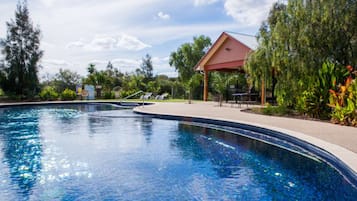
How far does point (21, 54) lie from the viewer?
22.5 metres

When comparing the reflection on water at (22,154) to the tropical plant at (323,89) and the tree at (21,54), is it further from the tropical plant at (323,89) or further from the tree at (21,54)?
the tree at (21,54)

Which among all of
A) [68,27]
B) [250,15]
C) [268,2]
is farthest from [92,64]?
[268,2]

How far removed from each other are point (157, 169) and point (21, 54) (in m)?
Answer: 21.3

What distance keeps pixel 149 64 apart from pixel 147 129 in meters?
25.8

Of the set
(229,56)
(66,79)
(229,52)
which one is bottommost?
(66,79)

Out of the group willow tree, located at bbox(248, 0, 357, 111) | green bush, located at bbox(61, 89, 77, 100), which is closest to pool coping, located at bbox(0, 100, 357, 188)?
willow tree, located at bbox(248, 0, 357, 111)

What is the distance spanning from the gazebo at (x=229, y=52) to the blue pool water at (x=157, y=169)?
9122 mm

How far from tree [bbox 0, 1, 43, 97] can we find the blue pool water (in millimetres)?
15635

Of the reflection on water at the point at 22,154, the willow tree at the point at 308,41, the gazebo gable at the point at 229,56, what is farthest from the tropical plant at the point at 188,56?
the reflection on water at the point at 22,154

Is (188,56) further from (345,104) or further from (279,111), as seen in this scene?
(345,104)

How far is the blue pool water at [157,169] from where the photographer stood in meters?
4.25

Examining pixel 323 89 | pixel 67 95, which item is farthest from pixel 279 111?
pixel 67 95

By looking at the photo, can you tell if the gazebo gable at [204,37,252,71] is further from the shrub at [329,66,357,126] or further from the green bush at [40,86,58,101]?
the green bush at [40,86,58,101]

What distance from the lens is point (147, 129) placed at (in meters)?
10.0
